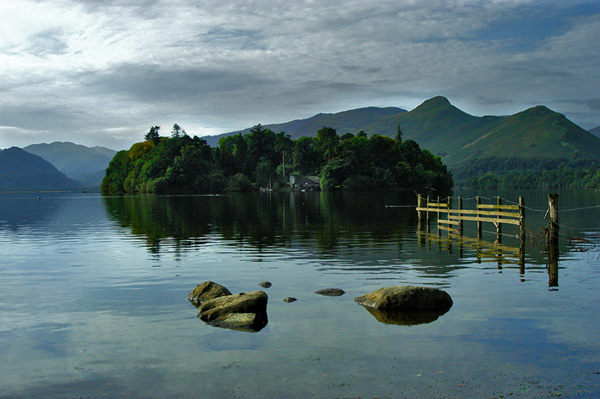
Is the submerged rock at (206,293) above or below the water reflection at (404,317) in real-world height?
above

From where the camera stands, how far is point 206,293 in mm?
17312

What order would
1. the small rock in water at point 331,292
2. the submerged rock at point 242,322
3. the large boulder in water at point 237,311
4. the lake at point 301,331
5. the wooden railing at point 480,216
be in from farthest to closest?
the wooden railing at point 480,216
the small rock in water at point 331,292
the large boulder in water at point 237,311
the submerged rock at point 242,322
the lake at point 301,331

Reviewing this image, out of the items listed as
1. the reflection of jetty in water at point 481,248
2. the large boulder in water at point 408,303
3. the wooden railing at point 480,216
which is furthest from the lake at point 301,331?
the wooden railing at point 480,216

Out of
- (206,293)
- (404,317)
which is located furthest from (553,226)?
(206,293)

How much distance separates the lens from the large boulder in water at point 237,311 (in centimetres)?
1439

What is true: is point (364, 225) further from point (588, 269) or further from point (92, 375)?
point (92, 375)

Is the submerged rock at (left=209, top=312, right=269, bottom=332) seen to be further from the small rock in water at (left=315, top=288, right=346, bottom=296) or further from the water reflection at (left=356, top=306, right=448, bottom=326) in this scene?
the small rock in water at (left=315, top=288, right=346, bottom=296)

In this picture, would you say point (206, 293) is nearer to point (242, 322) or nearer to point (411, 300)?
point (242, 322)

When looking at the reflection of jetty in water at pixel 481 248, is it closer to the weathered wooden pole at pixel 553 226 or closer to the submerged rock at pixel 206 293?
the weathered wooden pole at pixel 553 226

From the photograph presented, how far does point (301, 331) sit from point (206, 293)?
15.7 ft

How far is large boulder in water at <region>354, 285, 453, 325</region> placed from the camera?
1541 cm

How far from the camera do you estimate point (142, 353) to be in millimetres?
12219

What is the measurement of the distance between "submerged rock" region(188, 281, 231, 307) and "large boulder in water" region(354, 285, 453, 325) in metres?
4.95

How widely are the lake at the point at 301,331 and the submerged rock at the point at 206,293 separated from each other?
421 mm
